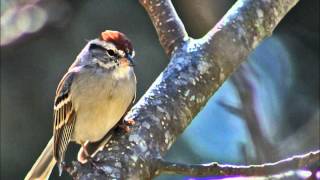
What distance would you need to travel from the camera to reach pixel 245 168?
148 cm

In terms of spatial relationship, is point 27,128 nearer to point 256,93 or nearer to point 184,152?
point 184,152

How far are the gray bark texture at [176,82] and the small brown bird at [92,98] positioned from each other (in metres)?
0.19

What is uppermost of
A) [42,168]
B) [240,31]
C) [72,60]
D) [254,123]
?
[254,123]

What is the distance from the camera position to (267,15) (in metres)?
1.96

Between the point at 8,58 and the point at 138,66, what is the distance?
1.67 ft

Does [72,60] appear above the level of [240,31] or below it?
below

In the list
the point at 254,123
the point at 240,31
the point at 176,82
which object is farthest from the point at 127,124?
the point at 254,123

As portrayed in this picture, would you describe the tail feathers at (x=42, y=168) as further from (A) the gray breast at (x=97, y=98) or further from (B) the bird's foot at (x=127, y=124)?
(B) the bird's foot at (x=127, y=124)

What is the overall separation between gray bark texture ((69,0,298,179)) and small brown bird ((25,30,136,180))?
0.19m

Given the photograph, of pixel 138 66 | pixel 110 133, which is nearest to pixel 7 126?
pixel 138 66

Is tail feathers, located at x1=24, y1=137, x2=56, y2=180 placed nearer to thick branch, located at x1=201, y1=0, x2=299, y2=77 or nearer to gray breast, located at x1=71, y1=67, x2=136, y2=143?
gray breast, located at x1=71, y1=67, x2=136, y2=143

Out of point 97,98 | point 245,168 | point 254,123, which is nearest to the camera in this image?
point 254,123

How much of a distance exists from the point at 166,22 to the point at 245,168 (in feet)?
2.18

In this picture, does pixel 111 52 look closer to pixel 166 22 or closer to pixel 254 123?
pixel 166 22
